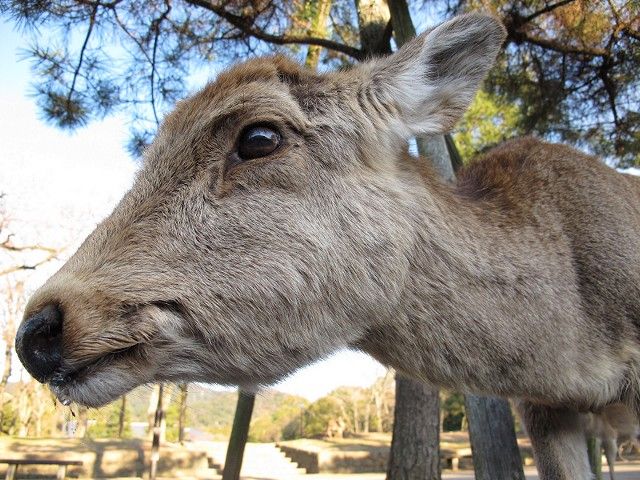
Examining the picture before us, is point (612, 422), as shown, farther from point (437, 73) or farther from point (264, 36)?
point (264, 36)

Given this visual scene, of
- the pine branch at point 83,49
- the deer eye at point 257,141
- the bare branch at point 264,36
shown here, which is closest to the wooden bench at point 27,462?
the pine branch at point 83,49

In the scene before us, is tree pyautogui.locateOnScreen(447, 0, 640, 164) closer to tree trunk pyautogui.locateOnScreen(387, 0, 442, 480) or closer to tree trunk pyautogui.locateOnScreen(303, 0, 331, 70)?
tree trunk pyautogui.locateOnScreen(303, 0, 331, 70)

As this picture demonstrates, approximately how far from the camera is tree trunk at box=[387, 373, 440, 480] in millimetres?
8289

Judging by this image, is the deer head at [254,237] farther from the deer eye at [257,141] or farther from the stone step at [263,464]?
the stone step at [263,464]

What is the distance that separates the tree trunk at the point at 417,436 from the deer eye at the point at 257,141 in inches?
247

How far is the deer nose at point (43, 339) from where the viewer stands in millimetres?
2014

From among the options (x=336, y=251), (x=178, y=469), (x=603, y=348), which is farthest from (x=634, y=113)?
(x=178, y=469)

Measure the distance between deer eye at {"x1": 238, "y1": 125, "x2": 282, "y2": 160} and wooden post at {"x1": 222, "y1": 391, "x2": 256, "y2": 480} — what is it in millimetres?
6476

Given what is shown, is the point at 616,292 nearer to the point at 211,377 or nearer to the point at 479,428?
the point at 211,377

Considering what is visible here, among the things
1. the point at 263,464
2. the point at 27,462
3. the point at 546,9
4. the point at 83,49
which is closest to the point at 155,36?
the point at 83,49

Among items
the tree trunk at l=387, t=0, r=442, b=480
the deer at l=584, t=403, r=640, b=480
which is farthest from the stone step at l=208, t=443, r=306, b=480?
the deer at l=584, t=403, r=640, b=480

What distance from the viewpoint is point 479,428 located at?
19.0 feet

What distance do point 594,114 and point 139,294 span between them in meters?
9.15

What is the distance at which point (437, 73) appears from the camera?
3.07 m
